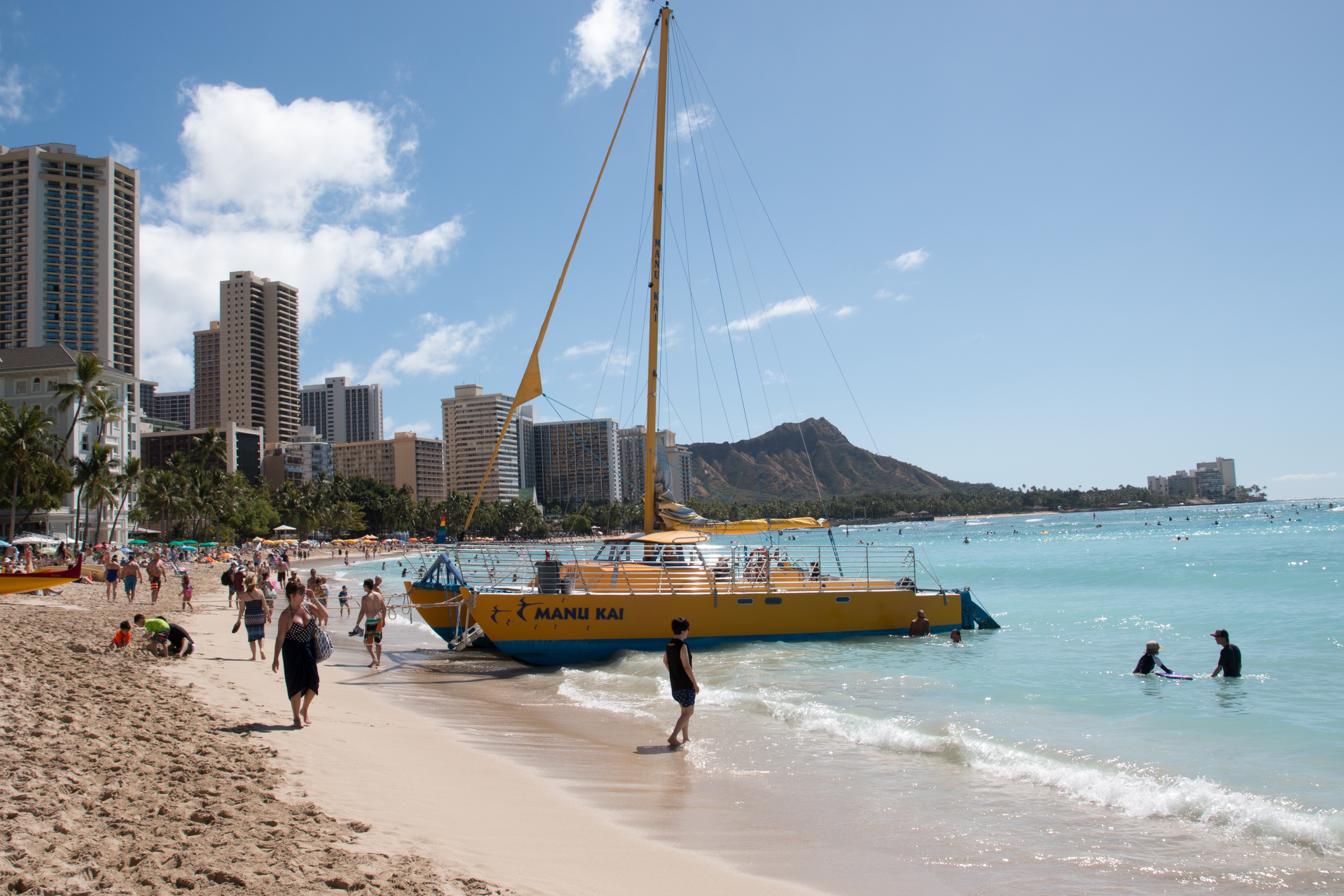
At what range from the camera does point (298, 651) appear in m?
8.63

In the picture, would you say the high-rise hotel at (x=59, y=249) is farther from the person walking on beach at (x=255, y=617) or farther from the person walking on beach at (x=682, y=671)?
the person walking on beach at (x=682, y=671)

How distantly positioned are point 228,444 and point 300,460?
27.3 meters

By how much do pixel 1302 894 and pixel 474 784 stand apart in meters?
6.46

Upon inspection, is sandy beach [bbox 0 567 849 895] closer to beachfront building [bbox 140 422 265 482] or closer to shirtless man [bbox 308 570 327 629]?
shirtless man [bbox 308 570 327 629]

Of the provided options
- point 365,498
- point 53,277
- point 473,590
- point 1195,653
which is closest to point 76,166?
point 53,277

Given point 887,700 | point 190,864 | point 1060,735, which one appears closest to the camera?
point 190,864

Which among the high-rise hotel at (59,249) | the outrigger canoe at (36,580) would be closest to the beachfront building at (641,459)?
the outrigger canoe at (36,580)

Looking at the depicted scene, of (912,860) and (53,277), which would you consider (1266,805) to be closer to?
(912,860)

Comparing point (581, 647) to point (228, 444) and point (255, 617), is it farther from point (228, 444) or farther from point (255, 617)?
point (228, 444)

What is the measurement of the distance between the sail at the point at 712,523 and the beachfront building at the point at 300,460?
125 m

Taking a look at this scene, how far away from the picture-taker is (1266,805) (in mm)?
7145

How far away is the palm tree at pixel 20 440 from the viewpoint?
4712 cm

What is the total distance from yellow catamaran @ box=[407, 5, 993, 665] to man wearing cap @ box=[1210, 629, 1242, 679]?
17.3 feet

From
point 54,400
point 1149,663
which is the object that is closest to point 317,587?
point 1149,663
